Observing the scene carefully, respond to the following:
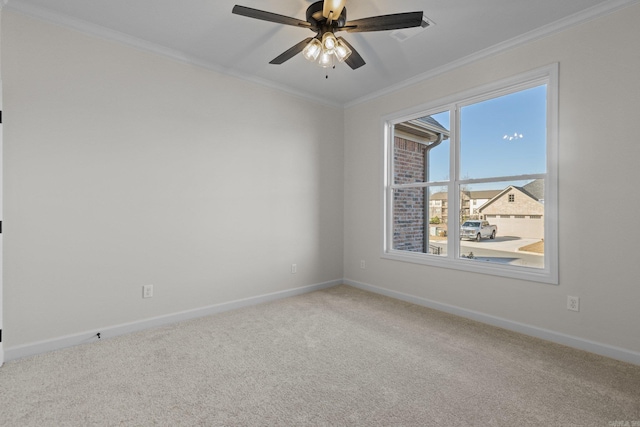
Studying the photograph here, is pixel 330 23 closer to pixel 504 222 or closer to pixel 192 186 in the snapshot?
pixel 192 186

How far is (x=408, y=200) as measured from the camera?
160 inches

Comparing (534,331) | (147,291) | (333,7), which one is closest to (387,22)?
(333,7)

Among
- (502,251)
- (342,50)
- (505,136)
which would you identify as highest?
(342,50)

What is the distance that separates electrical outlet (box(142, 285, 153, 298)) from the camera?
298 cm

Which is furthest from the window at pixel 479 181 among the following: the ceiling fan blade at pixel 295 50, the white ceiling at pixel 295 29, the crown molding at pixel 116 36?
the crown molding at pixel 116 36

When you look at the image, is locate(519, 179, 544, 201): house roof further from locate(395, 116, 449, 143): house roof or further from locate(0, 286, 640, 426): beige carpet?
locate(0, 286, 640, 426): beige carpet

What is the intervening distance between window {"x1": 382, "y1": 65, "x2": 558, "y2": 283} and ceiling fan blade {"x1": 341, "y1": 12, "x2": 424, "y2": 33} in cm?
159

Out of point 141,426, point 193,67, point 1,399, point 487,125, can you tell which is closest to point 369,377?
point 141,426

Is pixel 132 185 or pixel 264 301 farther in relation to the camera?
pixel 264 301

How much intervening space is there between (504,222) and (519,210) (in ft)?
0.59

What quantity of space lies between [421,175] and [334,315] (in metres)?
1.99

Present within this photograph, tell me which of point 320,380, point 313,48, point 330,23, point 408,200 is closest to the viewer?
point 320,380

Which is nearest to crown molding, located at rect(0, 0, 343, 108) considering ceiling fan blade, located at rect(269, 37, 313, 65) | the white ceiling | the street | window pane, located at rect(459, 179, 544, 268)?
the white ceiling

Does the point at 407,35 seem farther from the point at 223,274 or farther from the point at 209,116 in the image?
the point at 223,274
